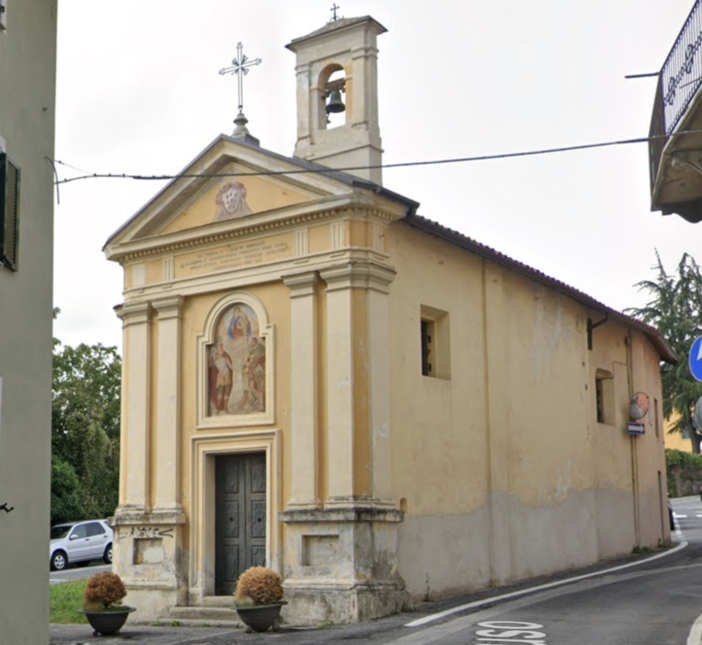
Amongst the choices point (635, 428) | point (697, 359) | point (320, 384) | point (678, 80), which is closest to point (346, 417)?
point (320, 384)

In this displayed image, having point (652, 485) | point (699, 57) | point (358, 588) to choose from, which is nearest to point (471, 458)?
point (358, 588)

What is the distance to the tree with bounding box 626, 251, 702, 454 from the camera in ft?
164

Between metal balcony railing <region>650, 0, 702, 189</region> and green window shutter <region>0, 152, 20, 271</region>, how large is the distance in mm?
6704

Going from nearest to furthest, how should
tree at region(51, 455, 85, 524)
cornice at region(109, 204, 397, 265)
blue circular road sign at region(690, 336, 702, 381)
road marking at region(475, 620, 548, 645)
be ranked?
blue circular road sign at region(690, 336, 702, 381) < road marking at region(475, 620, 548, 645) < cornice at region(109, 204, 397, 265) < tree at region(51, 455, 85, 524)

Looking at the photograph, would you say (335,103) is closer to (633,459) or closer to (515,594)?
(515,594)

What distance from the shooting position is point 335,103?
58.6ft

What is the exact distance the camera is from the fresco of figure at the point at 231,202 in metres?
17.5

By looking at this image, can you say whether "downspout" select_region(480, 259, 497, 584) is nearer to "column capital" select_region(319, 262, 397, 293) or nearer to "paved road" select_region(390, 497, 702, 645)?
"paved road" select_region(390, 497, 702, 645)

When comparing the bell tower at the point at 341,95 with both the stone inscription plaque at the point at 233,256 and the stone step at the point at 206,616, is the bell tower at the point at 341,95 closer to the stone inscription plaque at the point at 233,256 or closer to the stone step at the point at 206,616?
the stone inscription plaque at the point at 233,256

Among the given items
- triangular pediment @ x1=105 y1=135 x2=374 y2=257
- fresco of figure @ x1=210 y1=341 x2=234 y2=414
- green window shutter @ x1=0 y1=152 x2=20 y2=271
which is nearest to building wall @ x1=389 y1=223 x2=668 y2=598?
triangular pediment @ x1=105 y1=135 x2=374 y2=257

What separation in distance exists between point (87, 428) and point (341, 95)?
24544mm

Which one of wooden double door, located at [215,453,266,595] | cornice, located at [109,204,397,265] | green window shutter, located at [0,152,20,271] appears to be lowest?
wooden double door, located at [215,453,266,595]

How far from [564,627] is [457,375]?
18.2 ft

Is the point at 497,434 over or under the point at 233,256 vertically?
under
